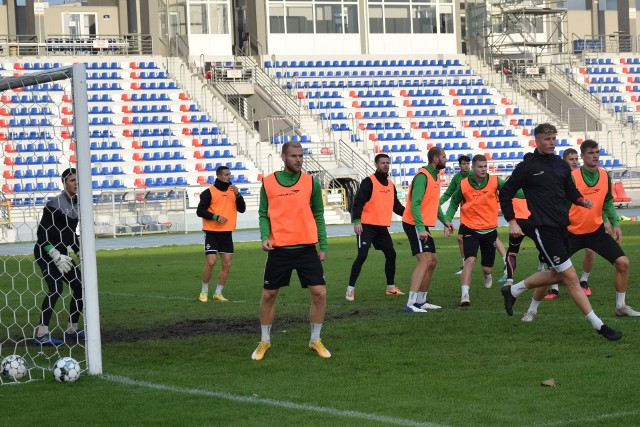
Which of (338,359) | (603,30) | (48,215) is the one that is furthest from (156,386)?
(603,30)

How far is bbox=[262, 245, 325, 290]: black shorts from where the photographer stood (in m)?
10.7

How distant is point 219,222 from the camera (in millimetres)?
16703

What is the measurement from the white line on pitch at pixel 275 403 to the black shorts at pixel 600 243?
5.30 meters

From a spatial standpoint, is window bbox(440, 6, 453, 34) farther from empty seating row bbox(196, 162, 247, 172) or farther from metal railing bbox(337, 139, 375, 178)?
empty seating row bbox(196, 162, 247, 172)

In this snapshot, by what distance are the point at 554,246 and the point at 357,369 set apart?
261cm

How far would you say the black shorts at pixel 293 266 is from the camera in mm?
10672

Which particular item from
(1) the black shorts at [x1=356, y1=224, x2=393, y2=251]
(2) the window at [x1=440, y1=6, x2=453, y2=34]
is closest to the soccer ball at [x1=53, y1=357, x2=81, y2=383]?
(1) the black shorts at [x1=356, y1=224, x2=393, y2=251]

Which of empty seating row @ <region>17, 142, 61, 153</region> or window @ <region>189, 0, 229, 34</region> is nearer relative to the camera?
empty seating row @ <region>17, 142, 61, 153</region>

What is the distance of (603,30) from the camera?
67000 millimetres

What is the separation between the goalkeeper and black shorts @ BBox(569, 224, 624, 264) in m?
5.61

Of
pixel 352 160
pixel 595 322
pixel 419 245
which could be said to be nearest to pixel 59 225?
pixel 419 245

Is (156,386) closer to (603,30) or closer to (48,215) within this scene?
(48,215)

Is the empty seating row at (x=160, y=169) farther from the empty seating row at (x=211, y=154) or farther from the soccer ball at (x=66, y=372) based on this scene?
the soccer ball at (x=66, y=372)

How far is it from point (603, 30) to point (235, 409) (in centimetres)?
6273
